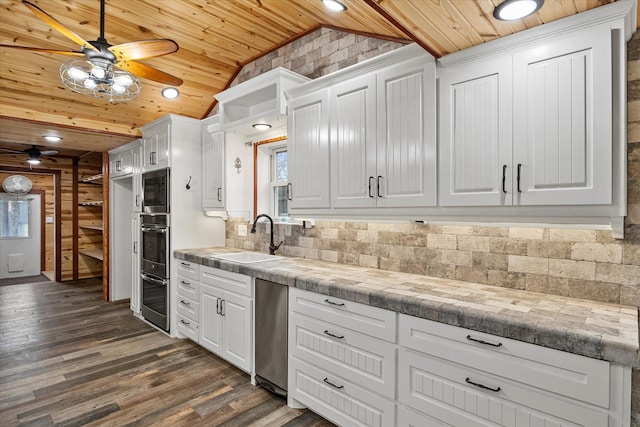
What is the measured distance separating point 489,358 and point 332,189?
1465 millimetres

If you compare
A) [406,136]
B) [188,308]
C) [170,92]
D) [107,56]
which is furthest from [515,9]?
[188,308]

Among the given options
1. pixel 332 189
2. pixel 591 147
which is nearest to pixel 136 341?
pixel 332 189

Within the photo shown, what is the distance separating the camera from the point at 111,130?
411 centimetres

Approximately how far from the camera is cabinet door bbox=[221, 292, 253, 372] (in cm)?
278

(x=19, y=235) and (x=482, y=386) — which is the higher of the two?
(x=19, y=235)

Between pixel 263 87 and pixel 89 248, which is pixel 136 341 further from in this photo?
pixel 89 248

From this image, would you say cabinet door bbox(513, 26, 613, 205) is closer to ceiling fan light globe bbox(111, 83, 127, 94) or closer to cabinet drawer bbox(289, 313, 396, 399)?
cabinet drawer bbox(289, 313, 396, 399)

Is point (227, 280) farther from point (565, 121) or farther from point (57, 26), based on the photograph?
point (565, 121)

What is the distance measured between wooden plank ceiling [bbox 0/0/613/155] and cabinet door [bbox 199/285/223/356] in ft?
7.17

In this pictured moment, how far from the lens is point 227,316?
118 inches

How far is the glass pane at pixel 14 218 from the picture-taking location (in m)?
7.20

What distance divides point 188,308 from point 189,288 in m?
0.21

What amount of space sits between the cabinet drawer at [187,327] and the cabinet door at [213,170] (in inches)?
47.5

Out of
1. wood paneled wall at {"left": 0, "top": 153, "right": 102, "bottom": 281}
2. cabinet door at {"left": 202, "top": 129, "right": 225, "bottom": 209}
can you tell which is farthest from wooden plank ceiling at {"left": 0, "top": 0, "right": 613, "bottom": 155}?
wood paneled wall at {"left": 0, "top": 153, "right": 102, "bottom": 281}
